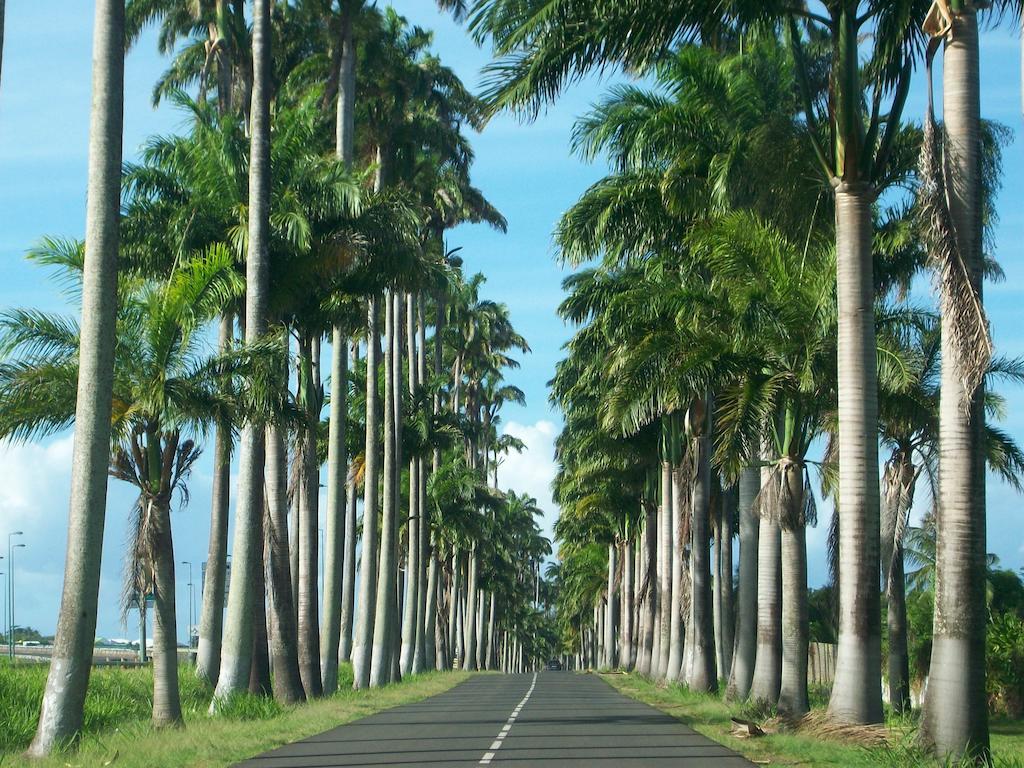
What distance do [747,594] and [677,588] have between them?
8570 millimetres

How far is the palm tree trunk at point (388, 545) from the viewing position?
38.1 metres

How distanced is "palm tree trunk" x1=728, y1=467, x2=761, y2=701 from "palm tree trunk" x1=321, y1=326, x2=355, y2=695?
9.56 m

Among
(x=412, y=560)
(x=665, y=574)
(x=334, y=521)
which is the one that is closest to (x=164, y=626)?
(x=334, y=521)

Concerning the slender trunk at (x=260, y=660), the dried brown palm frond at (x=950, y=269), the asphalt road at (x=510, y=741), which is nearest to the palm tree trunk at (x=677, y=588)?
the asphalt road at (x=510, y=741)

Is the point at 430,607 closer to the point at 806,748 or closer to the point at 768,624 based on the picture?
the point at 768,624

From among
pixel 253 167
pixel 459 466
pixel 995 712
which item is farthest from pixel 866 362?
pixel 459 466

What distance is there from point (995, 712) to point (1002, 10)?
26.1 meters

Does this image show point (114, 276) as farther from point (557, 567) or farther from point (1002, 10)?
point (557, 567)

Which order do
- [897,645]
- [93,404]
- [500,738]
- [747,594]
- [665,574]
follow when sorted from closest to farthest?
[93,404], [500,738], [747,594], [897,645], [665,574]

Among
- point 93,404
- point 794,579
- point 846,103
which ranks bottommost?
point 794,579

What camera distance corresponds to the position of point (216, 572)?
26.4 meters

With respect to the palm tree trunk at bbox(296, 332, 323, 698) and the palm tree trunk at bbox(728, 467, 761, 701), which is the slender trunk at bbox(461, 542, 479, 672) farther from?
the palm tree trunk at bbox(728, 467, 761, 701)

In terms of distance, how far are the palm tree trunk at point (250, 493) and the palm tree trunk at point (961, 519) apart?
41.1ft

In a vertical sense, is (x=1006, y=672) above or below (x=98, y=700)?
below
